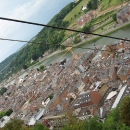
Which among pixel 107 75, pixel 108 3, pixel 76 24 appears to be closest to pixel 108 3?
pixel 108 3

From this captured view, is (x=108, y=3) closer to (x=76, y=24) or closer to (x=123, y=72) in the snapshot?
(x=76, y=24)

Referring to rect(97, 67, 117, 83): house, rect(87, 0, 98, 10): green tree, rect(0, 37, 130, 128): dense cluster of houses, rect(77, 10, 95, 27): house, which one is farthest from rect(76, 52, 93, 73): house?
rect(87, 0, 98, 10): green tree

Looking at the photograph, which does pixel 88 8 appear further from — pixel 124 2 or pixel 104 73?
pixel 104 73

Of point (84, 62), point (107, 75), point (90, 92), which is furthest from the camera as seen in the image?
point (84, 62)

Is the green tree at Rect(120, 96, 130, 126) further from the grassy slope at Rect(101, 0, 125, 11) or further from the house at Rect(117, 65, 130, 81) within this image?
the grassy slope at Rect(101, 0, 125, 11)

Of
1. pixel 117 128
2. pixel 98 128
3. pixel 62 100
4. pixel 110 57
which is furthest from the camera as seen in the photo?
pixel 110 57

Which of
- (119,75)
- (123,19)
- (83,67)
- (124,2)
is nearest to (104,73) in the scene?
(119,75)

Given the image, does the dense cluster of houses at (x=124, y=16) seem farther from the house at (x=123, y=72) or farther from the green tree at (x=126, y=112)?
the green tree at (x=126, y=112)

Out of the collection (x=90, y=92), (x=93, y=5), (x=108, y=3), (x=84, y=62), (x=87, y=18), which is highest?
(x=93, y=5)

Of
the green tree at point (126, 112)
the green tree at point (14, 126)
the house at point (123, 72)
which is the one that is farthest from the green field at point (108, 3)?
the green tree at point (126, 112)

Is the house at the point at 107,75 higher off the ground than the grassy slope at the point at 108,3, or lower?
lower

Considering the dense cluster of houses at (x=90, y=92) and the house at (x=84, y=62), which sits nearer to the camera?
the dense cluster of houses at (x=90, y=92)
